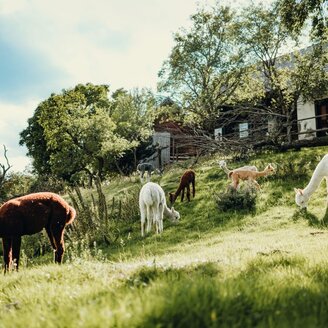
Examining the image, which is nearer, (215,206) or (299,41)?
(215,206)

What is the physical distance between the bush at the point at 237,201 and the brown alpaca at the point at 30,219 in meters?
7.67

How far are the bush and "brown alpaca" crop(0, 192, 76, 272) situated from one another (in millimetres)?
7674

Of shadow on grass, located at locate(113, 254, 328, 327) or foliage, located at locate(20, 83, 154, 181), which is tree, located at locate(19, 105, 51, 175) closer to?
foliage, located at locate(20, 83, 154, 181)

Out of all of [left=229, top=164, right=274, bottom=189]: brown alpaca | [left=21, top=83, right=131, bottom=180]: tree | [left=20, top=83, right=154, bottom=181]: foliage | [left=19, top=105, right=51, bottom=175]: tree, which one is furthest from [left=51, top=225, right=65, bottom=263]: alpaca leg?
[left=19, top=105, right=51, bottom=175]: tree

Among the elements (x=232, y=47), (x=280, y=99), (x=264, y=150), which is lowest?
(x=264, y=150)

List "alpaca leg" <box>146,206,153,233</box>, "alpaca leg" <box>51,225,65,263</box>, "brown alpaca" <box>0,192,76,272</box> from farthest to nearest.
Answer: "alpaca leg" <box>146,206,153,233</box> → "alpaca leg" <box>51,225,65,263</box> → "brown alpaca" <box>0,192,76,272</box>

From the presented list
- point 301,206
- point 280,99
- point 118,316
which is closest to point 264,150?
point 280,99

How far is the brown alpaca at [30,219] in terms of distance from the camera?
23.7 ft

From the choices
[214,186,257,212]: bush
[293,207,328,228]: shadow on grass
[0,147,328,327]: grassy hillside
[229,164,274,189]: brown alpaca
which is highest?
[229,164,274,189]: brown alpaca

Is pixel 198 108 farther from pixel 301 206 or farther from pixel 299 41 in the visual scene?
pixel 301 206

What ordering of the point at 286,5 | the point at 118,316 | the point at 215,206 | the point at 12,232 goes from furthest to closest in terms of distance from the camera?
the point at 215,206 < the point at 286,5 < the point at 12,232 < the point at 118,316

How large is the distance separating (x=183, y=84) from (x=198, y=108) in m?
3.05

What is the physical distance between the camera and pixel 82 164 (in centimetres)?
3744

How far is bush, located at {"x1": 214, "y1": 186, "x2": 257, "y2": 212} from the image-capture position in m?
14.2
